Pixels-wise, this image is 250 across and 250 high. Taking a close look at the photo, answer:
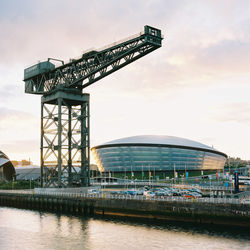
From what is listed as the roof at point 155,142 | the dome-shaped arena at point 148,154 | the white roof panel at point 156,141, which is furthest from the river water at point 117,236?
the white roof panel at point 156,141

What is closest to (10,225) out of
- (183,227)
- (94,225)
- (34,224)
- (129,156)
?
(34,224)

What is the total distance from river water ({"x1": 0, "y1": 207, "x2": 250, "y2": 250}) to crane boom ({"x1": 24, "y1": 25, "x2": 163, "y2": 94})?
3094 cm

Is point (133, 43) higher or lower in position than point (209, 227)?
higher

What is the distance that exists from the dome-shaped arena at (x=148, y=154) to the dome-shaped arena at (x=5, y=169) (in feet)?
176

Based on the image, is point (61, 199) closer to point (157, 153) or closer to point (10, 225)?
point (10, 225)

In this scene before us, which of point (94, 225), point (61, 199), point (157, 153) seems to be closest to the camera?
point (94, 225)

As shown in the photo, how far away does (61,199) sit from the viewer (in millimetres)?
64375

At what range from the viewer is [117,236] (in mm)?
40062

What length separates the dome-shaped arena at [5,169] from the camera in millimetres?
141137

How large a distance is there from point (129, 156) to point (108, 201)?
402ft

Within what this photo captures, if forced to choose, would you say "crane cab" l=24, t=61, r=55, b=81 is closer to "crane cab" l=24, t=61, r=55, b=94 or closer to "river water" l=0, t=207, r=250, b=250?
"crane cab" l=24, t=61, r=55, b=94

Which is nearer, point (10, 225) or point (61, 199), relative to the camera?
point (10, 225)

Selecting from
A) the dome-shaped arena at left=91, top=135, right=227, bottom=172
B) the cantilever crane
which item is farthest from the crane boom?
the dome-shaped arena at left=91, top=135, right=227, bottom=172

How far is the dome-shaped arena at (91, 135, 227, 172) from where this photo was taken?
177 m
